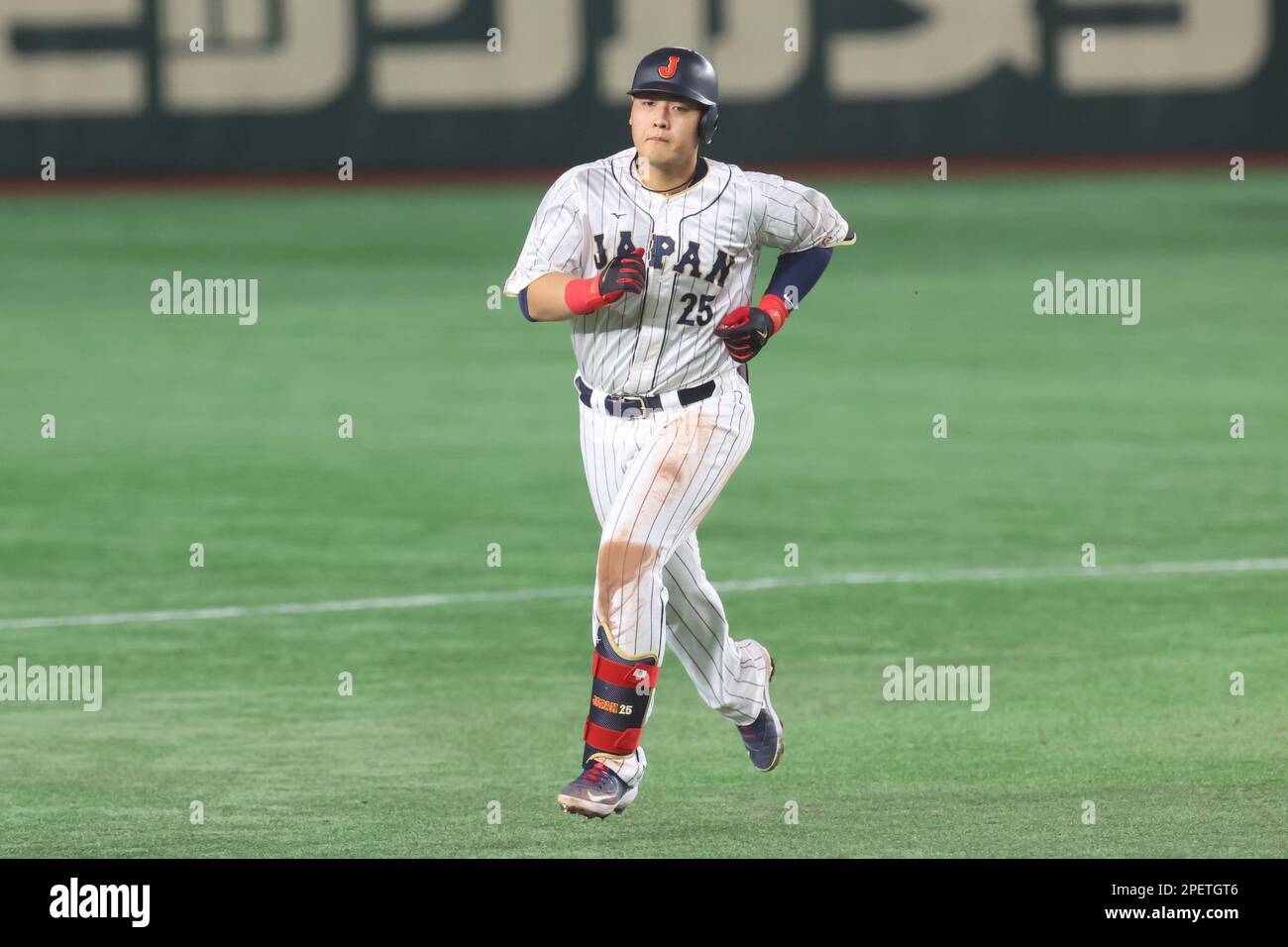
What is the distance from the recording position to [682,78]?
341 inches

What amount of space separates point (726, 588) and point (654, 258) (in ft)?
15.8

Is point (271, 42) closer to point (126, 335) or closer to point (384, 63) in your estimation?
point (384, 63)

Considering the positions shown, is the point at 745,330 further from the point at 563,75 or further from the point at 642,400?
the point at 563,75

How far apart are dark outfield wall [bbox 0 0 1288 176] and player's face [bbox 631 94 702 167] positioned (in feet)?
73.8

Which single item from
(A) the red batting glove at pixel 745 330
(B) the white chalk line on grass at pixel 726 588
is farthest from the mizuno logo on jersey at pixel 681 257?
(B) the white chalk line on grass at pixel 726 588

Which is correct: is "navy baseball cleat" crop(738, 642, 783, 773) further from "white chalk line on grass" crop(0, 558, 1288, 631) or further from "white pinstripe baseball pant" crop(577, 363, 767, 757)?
"white chalk line on grass" crop(0, 558, 1288, 631)

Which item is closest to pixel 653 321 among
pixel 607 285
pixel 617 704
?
pixel 607 285

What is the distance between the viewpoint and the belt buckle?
29.2 feet

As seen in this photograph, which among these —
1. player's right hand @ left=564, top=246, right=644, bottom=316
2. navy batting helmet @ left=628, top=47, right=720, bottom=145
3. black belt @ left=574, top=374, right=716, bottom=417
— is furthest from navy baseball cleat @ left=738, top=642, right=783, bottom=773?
navy batting helmet @ left=628, top=47, right=720, bottom=145

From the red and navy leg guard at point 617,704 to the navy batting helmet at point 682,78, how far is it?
182 cm

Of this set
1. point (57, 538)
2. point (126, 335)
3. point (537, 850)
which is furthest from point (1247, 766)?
point (126, 335)

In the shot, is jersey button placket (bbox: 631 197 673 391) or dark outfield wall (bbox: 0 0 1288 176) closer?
jersey button placket (bbox: 631 197 673 391)

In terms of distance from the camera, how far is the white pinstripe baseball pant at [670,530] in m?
8.65

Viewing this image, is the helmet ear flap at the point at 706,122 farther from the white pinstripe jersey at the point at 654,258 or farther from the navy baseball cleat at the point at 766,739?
the navy baseball cleat at the point at 766,739
